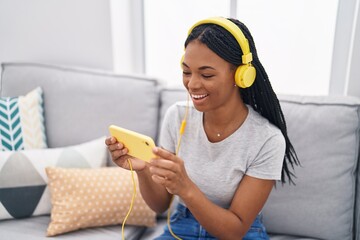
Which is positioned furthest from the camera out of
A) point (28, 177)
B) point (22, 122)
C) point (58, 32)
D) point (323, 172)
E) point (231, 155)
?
point (58, 32)

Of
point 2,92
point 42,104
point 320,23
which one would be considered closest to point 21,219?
point 42,104

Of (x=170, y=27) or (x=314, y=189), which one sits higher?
(x=170, y=27)

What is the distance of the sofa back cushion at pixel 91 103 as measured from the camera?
1.47m

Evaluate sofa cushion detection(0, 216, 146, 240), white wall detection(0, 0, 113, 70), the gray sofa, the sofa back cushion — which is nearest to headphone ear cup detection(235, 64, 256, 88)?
the gray sofa

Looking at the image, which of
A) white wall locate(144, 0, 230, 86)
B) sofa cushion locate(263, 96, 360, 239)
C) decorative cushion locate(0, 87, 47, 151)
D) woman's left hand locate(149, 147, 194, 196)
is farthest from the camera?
white wall locate(144, 0, 230, 86)

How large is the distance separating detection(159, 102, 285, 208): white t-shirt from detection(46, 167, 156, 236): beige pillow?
308 mm

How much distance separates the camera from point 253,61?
0.99 metres

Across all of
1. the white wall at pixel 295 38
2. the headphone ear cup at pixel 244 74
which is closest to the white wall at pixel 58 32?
the white wall at pixel 295 38

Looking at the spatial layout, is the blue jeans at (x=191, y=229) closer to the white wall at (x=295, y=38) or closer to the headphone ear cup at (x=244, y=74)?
the headphone ear cup at (x=244, y=74)

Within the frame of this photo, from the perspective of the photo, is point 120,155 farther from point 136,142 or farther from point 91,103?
point 91,103

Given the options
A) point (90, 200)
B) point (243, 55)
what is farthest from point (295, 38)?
point (90, 200)

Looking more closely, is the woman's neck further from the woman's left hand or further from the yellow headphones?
the woman's left hand

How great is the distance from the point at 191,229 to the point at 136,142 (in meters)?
0.40

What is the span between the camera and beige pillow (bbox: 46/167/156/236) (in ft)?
4.07
